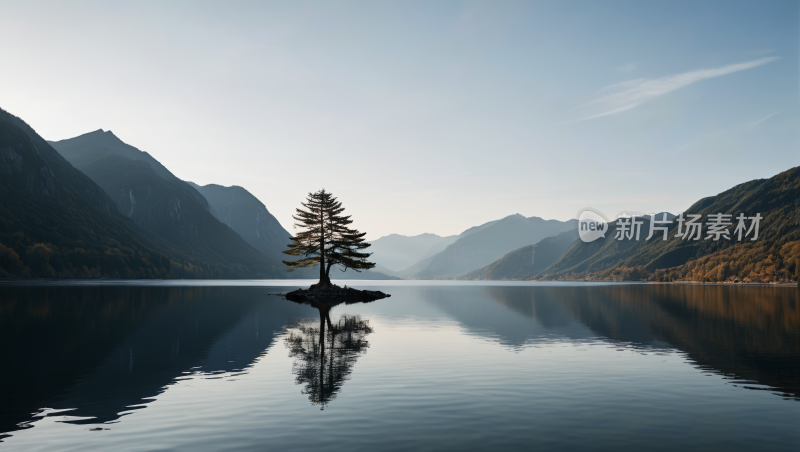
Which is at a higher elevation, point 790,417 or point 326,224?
point 326,224

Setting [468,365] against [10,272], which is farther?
[10,272]

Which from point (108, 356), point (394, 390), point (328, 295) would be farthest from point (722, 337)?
point (328, 295)

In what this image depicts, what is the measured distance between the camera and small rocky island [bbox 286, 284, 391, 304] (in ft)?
318

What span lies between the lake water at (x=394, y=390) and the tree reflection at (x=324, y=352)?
0.14 metres

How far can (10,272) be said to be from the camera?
199125 millimetres

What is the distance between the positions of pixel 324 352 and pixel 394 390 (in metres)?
11.5

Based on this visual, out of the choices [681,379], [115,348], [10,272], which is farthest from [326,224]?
[10,272]

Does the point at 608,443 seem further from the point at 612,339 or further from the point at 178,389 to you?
the point at 612,339

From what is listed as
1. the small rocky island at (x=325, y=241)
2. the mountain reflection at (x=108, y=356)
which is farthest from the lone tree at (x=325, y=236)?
the mountain reflection at (x=108, y=356)

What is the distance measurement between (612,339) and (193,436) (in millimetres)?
34609

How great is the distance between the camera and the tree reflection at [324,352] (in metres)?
22.3

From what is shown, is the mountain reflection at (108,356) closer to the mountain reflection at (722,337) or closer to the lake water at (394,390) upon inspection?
the lake water at (394,390)

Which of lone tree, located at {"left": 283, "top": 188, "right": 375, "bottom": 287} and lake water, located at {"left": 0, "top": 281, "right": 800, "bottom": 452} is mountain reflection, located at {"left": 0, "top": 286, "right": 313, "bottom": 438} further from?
lone tree, located at {"left": 283, "top": 188, "right": 375, "bottom": 287}

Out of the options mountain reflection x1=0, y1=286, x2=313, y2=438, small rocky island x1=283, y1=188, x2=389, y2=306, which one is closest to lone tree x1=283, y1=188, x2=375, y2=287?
small rocky island x1=283, y1=188, x2=389, y2=306
